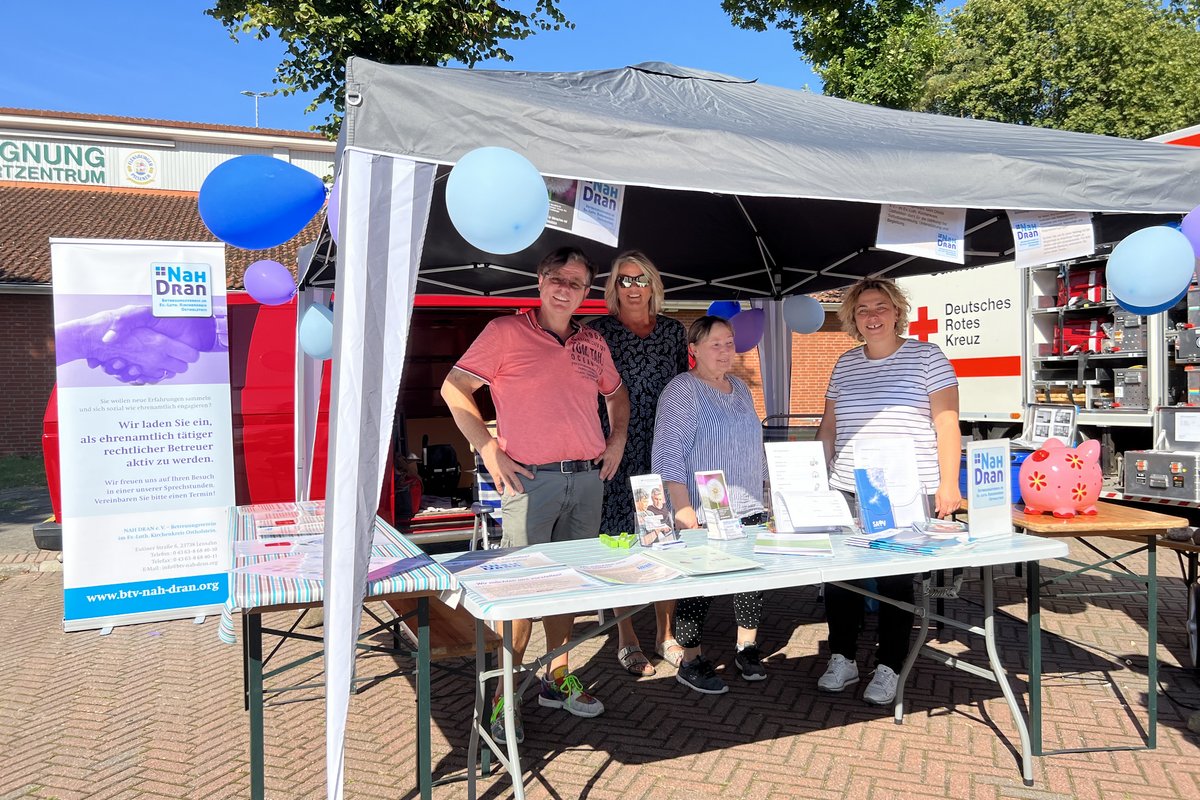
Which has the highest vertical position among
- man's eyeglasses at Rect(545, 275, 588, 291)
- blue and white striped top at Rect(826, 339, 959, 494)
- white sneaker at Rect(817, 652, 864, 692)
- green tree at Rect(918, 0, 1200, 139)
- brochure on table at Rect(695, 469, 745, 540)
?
green tree at Rect(918, 0, 1200, 139)

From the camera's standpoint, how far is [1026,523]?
333 cm

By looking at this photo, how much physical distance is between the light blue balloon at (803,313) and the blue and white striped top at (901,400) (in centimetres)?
249

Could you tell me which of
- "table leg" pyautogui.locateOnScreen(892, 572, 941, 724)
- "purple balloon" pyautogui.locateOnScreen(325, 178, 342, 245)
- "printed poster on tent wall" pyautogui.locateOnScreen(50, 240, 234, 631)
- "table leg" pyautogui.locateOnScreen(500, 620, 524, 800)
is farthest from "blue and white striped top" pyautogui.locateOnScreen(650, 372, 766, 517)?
"printed poster on tent wall" pyautogui.locateOnScreen(50, 240, 234, 631)

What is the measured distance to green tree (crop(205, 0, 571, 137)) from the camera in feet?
30.1

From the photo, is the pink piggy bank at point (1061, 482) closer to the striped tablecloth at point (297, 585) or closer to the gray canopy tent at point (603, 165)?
the gray canopy tent at point (603, 165)

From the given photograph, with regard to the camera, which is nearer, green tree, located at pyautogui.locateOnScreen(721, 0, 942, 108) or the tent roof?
the tent roof

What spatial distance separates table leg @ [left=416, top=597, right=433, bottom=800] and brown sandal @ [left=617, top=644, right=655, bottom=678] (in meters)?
1.62

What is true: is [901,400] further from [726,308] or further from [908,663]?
[726,308]

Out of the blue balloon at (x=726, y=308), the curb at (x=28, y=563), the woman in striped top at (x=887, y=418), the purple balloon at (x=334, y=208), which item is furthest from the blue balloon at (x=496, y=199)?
the curb at (x=28, y=563)

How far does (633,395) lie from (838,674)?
1.55m

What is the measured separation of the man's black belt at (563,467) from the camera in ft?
10.7

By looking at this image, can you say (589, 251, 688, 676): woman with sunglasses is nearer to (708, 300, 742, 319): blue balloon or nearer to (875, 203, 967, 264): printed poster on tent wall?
(875, 203, 967, 264): printed poster on tent wall

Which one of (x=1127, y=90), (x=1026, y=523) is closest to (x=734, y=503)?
(x=1026, y=523)

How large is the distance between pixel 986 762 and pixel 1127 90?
2204 centimetres
